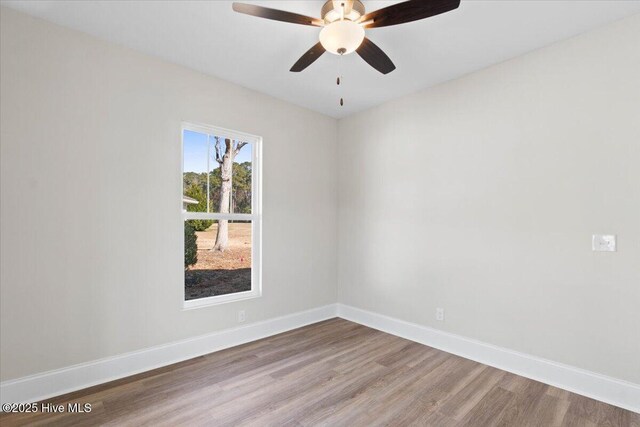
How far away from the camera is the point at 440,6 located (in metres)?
1.72

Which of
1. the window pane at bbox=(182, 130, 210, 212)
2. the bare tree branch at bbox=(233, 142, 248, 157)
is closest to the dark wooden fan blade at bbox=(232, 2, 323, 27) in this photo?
the window pane at bbox=(182, 130, 210, 212)

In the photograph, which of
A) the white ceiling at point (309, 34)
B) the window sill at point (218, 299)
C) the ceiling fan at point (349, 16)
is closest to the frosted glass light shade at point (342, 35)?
the ceiling fan at point (349, 16)

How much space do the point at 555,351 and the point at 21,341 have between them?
3970 millimetres

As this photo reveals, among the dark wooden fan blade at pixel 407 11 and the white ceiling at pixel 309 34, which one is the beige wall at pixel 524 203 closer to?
the white ceiling at pixel 309 34

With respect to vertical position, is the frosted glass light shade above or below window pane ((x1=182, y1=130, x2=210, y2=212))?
above

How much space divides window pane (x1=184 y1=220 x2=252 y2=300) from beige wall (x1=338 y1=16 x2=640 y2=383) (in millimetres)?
1577

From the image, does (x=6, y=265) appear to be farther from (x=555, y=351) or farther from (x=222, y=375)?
(x=555, y=351)

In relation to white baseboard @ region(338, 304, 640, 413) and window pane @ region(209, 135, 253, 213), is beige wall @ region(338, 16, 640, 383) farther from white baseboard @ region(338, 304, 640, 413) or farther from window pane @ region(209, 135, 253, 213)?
window pane @ region(209, 135, 253, 213)

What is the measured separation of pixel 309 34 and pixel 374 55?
1.96 ft

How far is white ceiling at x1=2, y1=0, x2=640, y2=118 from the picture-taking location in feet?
7.09

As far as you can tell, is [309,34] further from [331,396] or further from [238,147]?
[331,396]

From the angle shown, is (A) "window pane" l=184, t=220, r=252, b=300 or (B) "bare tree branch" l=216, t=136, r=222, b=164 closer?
(A) "window pane" l=184, t=220, r=252, b=300

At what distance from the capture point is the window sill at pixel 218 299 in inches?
120

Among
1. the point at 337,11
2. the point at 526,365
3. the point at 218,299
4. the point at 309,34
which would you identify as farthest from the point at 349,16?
the point at 526,365
